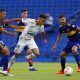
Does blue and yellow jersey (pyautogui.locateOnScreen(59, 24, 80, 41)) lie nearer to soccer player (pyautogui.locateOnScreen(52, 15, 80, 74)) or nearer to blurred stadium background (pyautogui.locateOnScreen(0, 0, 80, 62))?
soccer player (pyautogui.locateOnScreen(52, 15, 80, 74))

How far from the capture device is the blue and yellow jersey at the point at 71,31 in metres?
11.9

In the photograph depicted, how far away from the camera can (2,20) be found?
10828 mm

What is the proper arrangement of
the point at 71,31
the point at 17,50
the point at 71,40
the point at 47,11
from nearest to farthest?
the point at 17,50, the point at 71,31, the point at 71,40, the point at 47,11

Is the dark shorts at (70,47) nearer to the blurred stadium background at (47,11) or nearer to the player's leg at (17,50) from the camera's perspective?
the player's leg at (17,50)

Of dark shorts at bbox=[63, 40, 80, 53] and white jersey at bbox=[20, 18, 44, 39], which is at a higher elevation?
white jersey at bbox=[20, 18, 44, 39]

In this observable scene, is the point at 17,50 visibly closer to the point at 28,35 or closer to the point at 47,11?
the point at 28,35

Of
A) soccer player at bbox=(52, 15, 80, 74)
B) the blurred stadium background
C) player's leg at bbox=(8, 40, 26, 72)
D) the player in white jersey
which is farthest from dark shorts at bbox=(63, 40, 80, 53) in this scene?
the blurred stadium background

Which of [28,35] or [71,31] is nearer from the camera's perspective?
[71,31]

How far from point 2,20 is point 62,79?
2371 millimetres

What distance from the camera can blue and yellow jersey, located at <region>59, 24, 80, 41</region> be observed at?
11.9m

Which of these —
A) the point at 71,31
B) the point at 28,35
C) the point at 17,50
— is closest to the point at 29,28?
the point at 28,35

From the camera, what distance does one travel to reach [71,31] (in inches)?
477

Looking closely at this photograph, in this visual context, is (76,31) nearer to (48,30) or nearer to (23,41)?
(23,41)

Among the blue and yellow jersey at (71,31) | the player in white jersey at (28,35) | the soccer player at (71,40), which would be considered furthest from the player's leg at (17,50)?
the blue and yellow jersey at (71,31)
